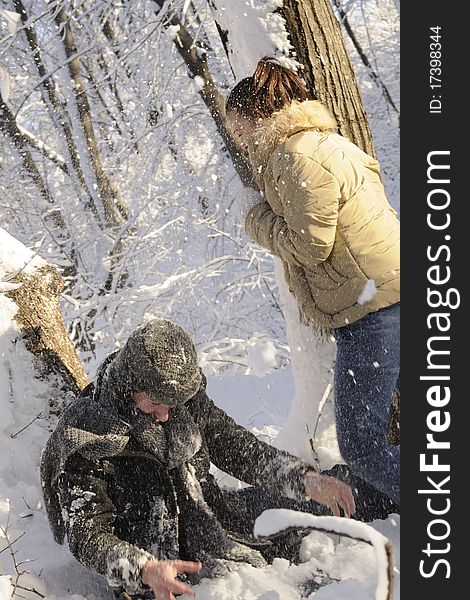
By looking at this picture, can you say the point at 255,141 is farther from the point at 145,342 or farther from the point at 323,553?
the point at 323,553

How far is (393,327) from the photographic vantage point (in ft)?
7.73

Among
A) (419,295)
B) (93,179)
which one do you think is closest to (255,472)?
(419,295)

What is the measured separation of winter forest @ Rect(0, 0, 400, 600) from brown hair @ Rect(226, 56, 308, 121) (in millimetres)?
334

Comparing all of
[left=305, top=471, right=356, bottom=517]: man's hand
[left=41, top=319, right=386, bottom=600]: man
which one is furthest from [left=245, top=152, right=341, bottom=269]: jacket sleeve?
[left=305, top=471, right=356, bottom=517]: man's hand

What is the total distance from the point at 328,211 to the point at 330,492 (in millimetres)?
910

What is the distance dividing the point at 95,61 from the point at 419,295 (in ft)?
26.8

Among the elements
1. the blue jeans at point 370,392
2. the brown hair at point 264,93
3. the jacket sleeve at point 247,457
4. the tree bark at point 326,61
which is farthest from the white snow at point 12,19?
the blue jeans at point 370,392

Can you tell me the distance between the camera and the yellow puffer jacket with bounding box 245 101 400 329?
2258 mm

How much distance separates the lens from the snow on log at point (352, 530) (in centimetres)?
132

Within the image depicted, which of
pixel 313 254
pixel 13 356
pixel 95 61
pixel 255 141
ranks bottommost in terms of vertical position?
pixel 13 356

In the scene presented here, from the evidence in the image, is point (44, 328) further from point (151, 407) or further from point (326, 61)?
point (326, 61)

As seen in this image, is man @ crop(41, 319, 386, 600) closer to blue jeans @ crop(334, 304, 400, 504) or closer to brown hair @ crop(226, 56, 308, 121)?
blue jeans @ crop(334, 304, 400, 504)

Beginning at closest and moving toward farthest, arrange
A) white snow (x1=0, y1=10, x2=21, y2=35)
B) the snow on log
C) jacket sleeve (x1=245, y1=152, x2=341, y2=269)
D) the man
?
the snow on log, the man, white snow (x1=0, y1=10, x2=21, y2=35), jacket sleeve (x1=245, y1=152, x2=341, y2=269)

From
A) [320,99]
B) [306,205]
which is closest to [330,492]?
[306,205]
